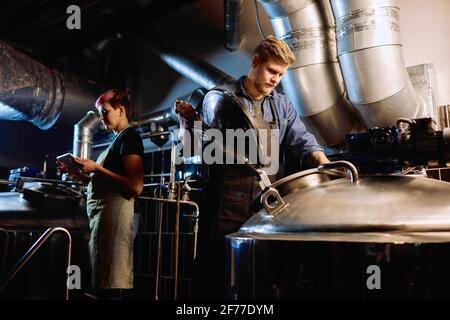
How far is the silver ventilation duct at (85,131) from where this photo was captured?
457 centimetres

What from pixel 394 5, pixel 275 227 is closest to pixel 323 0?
pixel 394 5

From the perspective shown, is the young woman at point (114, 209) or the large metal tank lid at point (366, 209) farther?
the young woman at point (114, 209)

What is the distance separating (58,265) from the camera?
2928mm

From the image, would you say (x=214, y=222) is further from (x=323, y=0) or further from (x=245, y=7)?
(x=245, y=7)

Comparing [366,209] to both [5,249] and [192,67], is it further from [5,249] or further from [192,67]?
[192,67]

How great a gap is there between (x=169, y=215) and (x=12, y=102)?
6.85 feet

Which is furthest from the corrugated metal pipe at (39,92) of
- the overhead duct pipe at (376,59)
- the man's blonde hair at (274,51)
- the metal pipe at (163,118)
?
the overhead duct pipe at (376,59)

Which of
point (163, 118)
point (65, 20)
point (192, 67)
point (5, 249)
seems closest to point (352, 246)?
point (5, 249)

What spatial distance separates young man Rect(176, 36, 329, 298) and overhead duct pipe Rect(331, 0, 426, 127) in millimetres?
614

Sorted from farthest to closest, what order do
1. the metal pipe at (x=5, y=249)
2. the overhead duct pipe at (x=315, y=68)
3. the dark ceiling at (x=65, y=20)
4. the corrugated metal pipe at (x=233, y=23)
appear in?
the dark ceiling at (x=65, y=20)
the corrugated metal pipe at (x=233, y=23)
the metal pipe at (x=5, y=249)
the overhead duct pipe at (x=315, y=68)

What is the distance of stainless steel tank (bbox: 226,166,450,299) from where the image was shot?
2.89 feet

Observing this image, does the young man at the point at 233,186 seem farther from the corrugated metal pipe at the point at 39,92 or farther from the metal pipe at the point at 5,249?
the corrugated metal pipe at the point at 39,92

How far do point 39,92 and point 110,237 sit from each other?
2.81m

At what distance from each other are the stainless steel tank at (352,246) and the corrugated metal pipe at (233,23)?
2.67 metres
